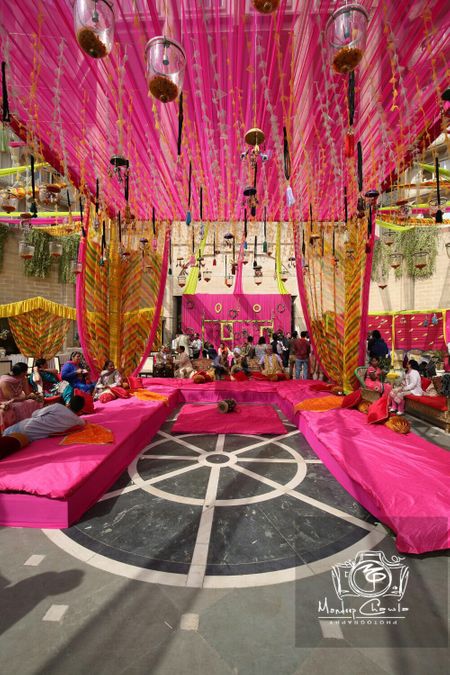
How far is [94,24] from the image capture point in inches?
57.7

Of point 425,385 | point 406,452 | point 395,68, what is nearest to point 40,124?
point 395,68

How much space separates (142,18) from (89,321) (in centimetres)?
436

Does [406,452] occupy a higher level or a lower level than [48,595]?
higher

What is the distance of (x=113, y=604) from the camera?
5.33ft

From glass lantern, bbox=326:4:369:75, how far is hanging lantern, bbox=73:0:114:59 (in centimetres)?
112

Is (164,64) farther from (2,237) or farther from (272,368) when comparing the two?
(2,237)

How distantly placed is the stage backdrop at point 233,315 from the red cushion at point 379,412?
1052 cm

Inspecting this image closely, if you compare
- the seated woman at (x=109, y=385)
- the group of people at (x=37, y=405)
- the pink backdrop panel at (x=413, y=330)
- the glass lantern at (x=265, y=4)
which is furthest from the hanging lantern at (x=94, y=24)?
the pink backdrop panel at (x=413, y=330)

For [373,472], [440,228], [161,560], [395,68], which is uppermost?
[440,228]

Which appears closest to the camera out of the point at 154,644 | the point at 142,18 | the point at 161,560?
the point at 154,644

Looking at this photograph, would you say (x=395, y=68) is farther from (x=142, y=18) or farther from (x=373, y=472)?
(x=373, y=472)

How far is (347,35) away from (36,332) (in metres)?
10.6

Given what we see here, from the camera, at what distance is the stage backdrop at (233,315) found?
14430mm

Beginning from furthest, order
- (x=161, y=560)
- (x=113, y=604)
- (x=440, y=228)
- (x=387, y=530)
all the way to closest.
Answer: (x=440, y=228), (x=387, y=530), (x=161, y=560), (x=113, y=604)
